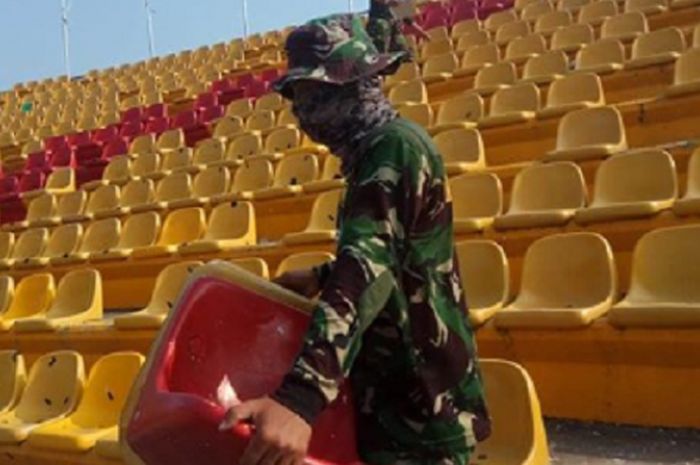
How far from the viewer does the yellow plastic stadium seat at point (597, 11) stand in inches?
303

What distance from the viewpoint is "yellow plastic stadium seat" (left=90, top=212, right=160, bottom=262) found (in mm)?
5965

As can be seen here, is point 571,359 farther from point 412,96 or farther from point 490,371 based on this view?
point 412,96

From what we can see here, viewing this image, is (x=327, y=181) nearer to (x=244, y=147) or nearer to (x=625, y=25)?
(x=244, y=147)

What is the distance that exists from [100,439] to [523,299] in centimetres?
157

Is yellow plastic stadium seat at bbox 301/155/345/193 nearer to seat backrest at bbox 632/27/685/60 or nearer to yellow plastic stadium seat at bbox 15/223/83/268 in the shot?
yellow plastic stadium seat at bbox 15/223/83/268

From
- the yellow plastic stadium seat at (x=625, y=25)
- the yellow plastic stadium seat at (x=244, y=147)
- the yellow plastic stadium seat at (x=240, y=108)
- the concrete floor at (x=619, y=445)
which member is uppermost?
the yellow plastic stadium seat at (x=625, y=25)

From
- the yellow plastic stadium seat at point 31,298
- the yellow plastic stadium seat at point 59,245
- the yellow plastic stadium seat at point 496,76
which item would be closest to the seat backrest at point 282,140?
the yellow plastic stadium seat at point 496,76

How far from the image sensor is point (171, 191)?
6898 millimetres

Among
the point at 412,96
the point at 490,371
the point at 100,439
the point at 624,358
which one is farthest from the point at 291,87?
the point at 412,96

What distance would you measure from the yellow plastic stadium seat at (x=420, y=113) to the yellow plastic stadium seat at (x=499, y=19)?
2.90 m

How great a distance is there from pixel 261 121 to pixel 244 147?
97 cm

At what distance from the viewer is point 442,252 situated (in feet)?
4.30

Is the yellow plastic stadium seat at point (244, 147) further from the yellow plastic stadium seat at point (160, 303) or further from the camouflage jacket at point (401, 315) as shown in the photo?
the camouflage jacket at point (401, 315)

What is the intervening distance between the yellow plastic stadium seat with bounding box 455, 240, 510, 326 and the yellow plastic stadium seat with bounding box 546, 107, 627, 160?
48.8 inches
